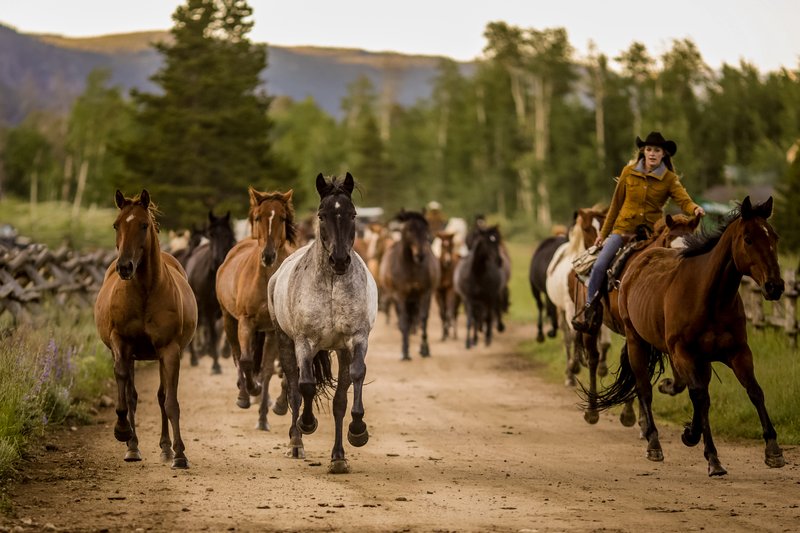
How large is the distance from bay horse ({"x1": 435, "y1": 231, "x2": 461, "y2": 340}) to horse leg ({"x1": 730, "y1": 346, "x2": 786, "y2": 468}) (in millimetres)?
15302

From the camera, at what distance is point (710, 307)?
966cm

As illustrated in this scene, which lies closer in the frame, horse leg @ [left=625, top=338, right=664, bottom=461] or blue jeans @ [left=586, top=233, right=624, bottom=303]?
horse leg @ [left=625, top=338, right=664, bottom=461]

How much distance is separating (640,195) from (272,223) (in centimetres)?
389

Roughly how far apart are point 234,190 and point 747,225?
4531 centimetres

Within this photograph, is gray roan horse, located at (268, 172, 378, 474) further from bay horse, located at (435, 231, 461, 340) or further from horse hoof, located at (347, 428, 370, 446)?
bay horse, located at (435, 231, 461, 340)

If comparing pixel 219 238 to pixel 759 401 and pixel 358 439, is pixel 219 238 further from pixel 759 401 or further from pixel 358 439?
pixel 759 401

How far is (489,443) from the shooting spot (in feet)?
38.1

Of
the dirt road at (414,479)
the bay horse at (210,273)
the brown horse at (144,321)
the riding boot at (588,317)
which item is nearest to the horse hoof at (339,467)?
the dirt road at (414,479)

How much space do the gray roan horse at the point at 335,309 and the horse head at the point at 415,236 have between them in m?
11.5

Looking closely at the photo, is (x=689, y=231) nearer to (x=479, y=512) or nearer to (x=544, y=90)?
(x=479, y=512)

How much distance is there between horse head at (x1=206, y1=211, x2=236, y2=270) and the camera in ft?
57.1

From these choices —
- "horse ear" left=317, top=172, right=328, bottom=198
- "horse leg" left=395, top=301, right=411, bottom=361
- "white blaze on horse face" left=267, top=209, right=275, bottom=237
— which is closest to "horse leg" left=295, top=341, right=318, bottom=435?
"horse ear" left=317, top=172, right=328, bottom=198

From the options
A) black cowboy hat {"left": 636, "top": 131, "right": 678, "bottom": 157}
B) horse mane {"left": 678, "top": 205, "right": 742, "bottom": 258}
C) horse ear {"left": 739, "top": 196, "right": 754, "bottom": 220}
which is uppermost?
black cowboy hat {"left": 636, "top": 131, "right": 678, "bottom": 157}

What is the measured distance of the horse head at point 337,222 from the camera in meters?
10.0
